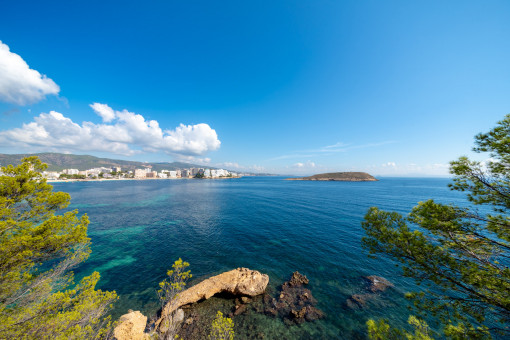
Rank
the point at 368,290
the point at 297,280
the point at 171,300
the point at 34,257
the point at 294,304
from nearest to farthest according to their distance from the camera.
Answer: the point at 34,257, the point at 171,300, the point at 294,304, the point at 368,290, the point at 297,280

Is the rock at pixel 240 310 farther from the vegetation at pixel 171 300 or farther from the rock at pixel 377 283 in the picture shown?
the rock at pixel 377 283

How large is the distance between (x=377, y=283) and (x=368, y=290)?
1.77 meters

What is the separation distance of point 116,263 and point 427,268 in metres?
32.4

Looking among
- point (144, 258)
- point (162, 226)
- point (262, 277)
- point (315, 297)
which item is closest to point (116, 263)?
point (144, 258)

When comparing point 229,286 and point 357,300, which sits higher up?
point 229,286

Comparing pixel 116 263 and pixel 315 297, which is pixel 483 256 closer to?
pixel 315 297

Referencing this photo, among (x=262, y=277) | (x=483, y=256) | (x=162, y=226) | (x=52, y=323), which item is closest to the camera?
(x=483, y=256)

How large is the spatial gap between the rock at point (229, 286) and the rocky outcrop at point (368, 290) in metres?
8.41

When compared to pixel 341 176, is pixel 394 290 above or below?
below

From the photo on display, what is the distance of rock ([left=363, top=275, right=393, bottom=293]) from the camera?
1745 cm

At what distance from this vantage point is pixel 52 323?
8672 mm

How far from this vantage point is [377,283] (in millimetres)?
18188

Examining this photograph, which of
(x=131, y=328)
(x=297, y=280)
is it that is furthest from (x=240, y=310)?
(x=131, y=328)

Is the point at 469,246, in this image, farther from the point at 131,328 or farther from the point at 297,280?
the point at 131,328
